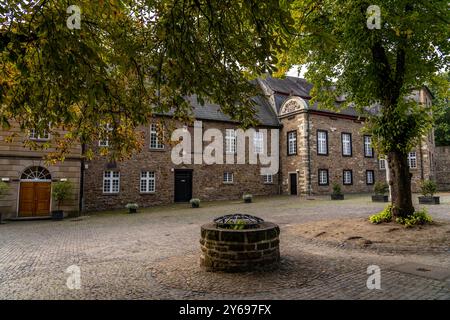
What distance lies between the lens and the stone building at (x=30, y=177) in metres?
17.3

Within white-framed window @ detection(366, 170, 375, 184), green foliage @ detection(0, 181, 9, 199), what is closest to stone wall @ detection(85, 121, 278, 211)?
green foliage @ detection(0, 181, 9, 199)

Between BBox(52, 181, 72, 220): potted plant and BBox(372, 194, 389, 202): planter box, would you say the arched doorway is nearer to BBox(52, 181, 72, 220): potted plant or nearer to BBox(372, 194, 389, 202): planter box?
BBox(52, 181, 72, 220): potted plant

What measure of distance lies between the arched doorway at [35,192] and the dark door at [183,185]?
8896mm

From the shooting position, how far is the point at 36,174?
18.2 metres

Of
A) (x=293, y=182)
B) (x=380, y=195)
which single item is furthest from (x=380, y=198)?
(x=293, y=182)

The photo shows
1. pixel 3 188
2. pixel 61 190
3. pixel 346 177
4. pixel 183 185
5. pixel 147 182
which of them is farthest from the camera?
pixel 346 177

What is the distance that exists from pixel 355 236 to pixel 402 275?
3.54m

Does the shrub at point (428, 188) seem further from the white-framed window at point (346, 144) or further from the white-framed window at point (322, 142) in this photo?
the white-framed window at point (346, 144)

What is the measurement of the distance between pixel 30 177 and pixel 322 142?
908 inches

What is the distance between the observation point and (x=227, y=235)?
19.3 feet

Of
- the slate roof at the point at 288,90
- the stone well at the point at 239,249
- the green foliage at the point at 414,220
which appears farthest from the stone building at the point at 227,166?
the stone well at the point at 239,249

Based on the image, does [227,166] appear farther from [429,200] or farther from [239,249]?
[239,249]

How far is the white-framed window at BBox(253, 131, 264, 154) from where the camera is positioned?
91.0 feet
